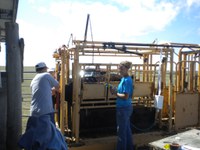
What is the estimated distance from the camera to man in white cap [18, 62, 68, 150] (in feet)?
14.0

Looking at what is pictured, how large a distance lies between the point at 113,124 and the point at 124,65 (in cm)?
199

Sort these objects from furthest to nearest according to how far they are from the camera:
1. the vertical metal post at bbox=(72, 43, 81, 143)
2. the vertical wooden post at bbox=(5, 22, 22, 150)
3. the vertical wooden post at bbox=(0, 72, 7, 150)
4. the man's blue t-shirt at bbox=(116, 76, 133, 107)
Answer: the vertical metal post at bbox=(72, 43, 81, 143)
the man's blue t-shirt at bbox=(116, 76, 133, 107)
the vertical wooden post at bbox=(0, 72, 7, 150)
the vertical wooden post at bbox=(5, 22, 22, 150)

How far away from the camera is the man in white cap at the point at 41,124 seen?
4262 mm

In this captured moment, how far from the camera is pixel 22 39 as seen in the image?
4332 millimetres

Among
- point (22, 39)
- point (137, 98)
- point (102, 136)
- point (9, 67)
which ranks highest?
point (22, 39)

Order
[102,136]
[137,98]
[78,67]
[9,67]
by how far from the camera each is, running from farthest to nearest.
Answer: [137,98] → [102,136] → [78,67] → [9,67]

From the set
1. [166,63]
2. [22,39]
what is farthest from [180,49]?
[22,39]

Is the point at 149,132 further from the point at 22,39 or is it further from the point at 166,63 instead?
the point at 22,39

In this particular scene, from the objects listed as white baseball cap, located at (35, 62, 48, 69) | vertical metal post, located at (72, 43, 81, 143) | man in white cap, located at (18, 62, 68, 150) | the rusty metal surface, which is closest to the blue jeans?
vertical metal post, located at (72, 43, 81, 143)

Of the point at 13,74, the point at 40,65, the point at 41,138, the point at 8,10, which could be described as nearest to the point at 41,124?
the point at 41,138

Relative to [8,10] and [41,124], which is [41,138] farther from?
[8,10]

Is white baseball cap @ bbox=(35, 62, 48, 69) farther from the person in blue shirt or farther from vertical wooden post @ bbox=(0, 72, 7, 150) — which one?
the person in blue shirt

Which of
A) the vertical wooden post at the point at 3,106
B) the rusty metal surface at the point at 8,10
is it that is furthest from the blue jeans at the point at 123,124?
the rusty metal surface at the point at 8,10

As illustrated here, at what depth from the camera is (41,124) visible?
4.48 meters
